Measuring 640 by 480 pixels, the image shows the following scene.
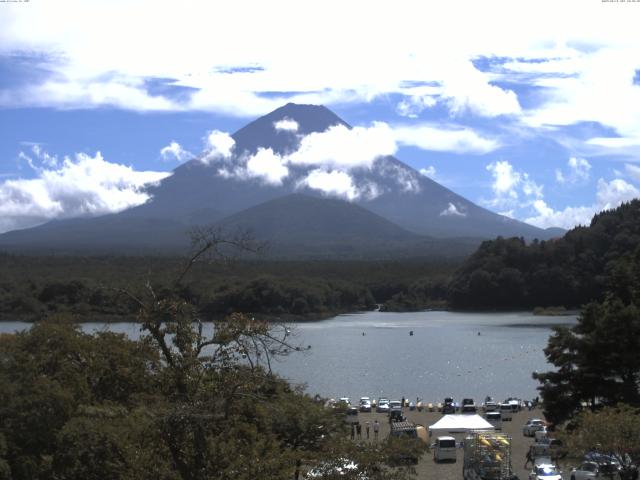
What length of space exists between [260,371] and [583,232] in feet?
241

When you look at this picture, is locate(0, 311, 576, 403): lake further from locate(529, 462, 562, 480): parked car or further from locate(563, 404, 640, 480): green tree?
locate(563, 404, 640, 480): green tree

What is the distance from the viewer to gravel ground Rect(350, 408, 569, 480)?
16938 millimetres

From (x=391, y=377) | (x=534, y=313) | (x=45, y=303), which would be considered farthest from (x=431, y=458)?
(x=534, y=313)

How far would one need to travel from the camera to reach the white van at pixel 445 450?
18.3m

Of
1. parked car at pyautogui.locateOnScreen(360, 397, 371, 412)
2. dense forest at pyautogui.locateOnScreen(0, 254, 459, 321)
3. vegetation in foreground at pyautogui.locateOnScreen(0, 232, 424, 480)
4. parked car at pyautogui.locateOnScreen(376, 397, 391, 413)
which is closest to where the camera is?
vegetation in foreground at pyautogui.locateOnScreen(0, 232, 424, 480)

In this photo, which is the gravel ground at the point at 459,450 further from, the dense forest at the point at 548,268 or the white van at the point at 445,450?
the dense forest at the point at 548,268

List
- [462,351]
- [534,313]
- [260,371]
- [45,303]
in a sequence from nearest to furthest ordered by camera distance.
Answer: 1. [260,371]
2. [462,351]
3. [45,303]
4. [534,313]

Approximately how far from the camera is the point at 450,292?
79875 millimetres

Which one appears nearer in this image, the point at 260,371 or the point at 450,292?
the point at 260,371

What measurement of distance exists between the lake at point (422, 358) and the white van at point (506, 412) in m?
5.24

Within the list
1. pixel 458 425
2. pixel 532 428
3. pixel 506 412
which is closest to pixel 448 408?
pixel 506 412

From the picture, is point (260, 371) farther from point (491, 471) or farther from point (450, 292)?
point (450, 292)

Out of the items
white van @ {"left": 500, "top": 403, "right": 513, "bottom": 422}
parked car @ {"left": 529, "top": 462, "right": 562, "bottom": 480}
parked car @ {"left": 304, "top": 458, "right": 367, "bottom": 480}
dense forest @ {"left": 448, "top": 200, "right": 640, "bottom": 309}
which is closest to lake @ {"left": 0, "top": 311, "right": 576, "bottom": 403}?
white van @ {"left": 500, "top": 403, "right": 513, "bottom": 422}

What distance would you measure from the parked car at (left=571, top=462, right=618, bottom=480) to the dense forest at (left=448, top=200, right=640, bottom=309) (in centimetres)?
5919
